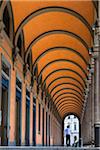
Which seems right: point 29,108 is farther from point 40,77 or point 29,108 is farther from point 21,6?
point 21,6

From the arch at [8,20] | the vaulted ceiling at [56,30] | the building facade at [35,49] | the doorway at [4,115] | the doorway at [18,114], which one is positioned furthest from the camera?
the doorway at [18,114]

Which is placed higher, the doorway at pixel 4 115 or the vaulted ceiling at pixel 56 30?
the vaulted ceiling at pixel 56 30

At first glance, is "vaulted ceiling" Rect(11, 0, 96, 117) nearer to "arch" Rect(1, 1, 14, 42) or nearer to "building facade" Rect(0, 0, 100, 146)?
"building facade" Rect(0, 0, 100, 146)

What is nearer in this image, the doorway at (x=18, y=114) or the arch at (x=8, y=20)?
the arch at (x=8, y=20)

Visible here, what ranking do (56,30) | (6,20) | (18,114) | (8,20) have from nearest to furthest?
(6,20)
(8,20)
(18,114)
(56,30)

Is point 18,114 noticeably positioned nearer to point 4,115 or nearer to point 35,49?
point 4,115

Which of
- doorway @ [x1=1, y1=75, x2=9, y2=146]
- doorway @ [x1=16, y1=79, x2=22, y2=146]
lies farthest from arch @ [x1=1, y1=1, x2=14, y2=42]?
doorway @ [x1=16, y1=79, x2=22, y2=146]

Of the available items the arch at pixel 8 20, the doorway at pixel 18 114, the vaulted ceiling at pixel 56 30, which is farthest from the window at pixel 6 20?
the doorway at pixel 18 114

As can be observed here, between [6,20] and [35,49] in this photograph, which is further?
[35,49]

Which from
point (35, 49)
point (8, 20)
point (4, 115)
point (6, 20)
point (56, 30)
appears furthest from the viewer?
point (35, 49)

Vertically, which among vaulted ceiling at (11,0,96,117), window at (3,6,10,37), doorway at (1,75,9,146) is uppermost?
vaulted ceiling at (11,0,96,117)

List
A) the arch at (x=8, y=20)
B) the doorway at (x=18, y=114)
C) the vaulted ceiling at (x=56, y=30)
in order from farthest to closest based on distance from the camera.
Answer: the doorway at (x=18, y=114), the vaulted ceiling at (x=56, y=30), the arch at (x=8, y=20)

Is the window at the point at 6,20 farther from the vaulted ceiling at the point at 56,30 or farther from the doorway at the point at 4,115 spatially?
the doorway at the point at 4,115

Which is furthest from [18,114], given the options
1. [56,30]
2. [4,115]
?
[56,30]
